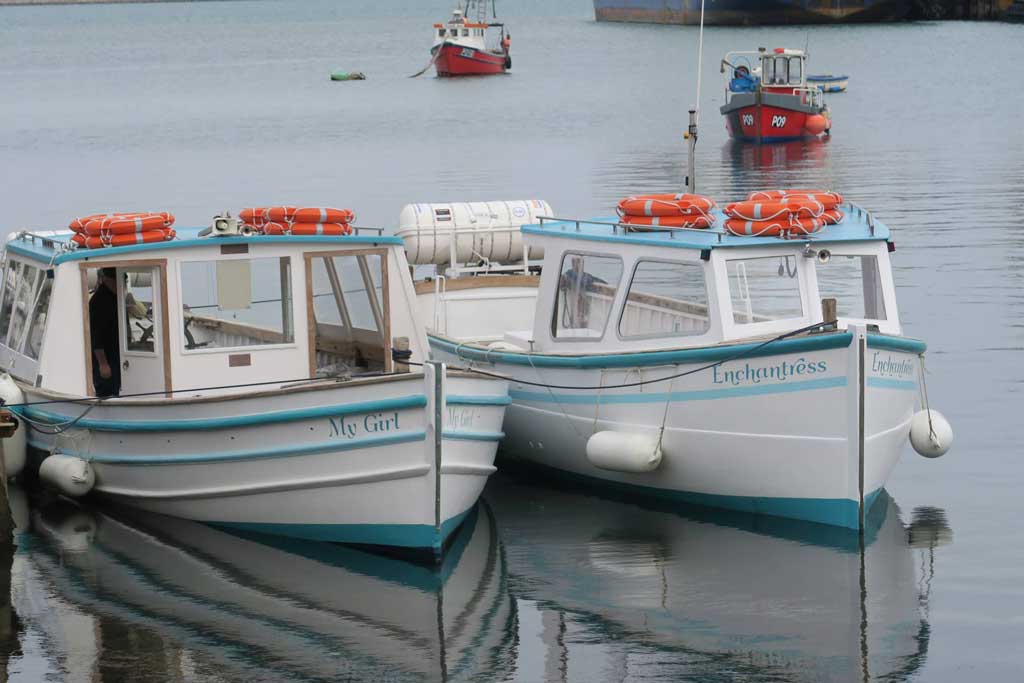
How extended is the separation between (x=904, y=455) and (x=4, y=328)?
9.52 meters

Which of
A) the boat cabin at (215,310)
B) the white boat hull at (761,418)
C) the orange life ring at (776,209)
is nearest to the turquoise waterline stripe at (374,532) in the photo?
the boat cabin at (215,310)

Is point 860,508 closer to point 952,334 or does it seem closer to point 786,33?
point 952,334

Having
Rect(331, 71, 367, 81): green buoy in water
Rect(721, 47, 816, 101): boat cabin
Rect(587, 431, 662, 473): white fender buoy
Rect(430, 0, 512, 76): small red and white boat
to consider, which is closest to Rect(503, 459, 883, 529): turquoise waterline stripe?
Rect(587, 431, 662, 473): white fender buoy

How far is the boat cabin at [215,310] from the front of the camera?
47.9 feet

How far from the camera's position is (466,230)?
61.3 feet

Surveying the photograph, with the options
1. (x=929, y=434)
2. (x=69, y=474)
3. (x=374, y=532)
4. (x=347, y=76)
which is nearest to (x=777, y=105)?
(x=929, y=434)

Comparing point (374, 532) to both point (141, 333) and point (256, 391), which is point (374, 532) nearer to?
point (256, 391)

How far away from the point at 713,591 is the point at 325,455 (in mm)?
3374

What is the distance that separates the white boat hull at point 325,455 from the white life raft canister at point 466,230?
15.8 ft

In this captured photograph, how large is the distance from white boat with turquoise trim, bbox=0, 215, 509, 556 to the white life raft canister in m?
Answer: 3.02

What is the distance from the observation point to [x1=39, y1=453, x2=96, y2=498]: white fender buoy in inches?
592

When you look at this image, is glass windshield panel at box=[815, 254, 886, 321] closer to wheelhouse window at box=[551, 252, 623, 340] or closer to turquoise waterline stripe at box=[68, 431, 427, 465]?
wheelhouse window at box=[551, 252, 623, 340]

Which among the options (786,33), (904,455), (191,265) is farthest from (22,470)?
(786,33)

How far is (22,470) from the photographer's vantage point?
53.8 feet
